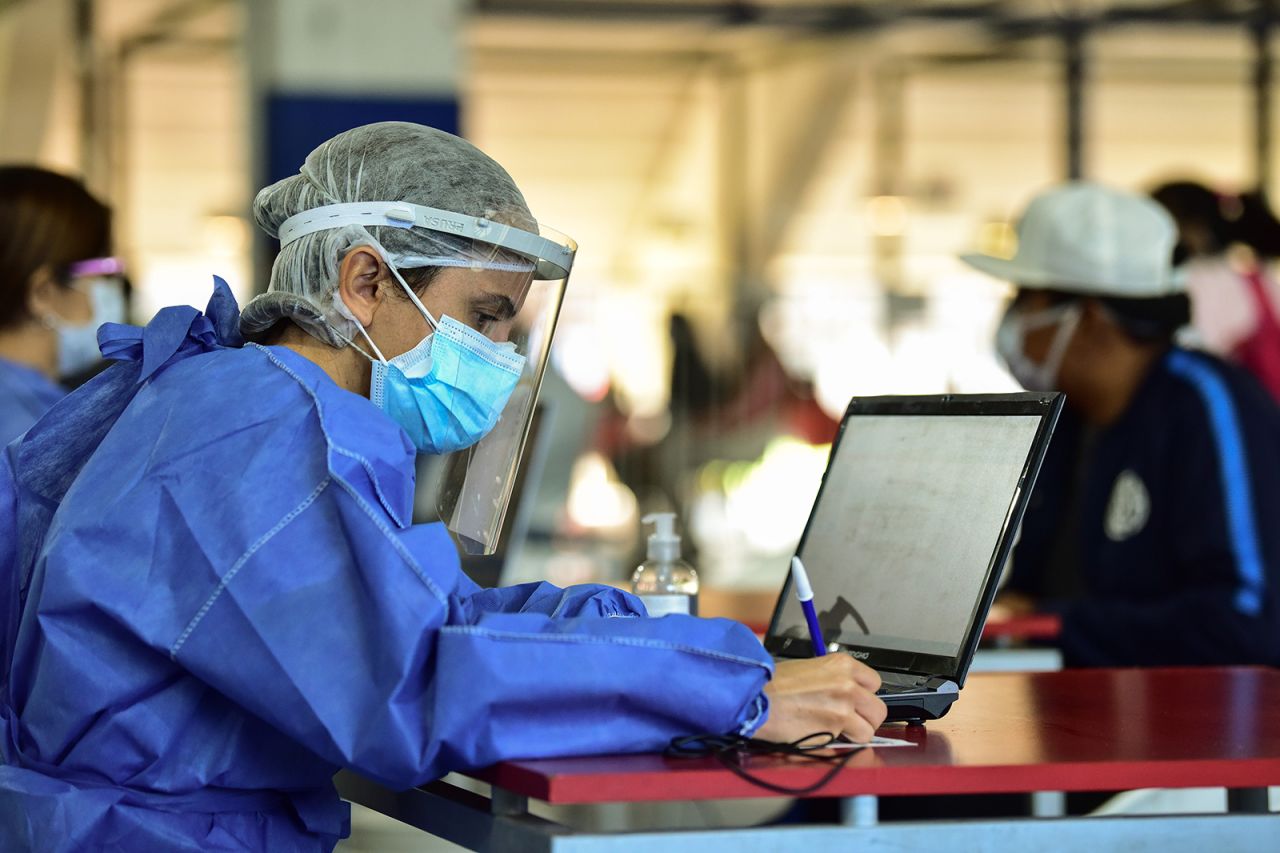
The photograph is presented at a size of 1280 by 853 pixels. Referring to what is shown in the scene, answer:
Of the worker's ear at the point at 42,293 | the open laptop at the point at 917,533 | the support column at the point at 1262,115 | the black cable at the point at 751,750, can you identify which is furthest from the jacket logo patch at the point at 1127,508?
the support column at the point at 1262,115

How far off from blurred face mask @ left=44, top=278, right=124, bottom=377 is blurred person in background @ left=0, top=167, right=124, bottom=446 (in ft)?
0.06

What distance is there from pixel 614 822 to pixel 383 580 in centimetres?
280

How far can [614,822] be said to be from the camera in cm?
419

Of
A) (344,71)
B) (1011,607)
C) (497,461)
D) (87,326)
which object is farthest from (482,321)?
(344,71)

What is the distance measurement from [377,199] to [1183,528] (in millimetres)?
1622

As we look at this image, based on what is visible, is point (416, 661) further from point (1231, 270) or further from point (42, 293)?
point (1231, 270)

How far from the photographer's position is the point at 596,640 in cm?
153

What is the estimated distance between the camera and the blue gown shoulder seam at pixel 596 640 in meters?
1.50

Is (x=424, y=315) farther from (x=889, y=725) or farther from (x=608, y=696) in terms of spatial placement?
(x=889, y=725)

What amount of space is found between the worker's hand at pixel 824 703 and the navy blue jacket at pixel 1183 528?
4.45 feet

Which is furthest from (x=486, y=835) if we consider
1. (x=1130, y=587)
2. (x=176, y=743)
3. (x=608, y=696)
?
(x=1130, y=587)

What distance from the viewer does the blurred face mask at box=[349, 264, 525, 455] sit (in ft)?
6.07

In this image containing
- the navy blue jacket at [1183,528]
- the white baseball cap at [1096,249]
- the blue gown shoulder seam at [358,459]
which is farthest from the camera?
the white baseball cap at [1096,249]

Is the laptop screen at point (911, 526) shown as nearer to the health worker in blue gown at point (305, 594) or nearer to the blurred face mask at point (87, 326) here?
the health worker in blue gown at point (305, 594)
